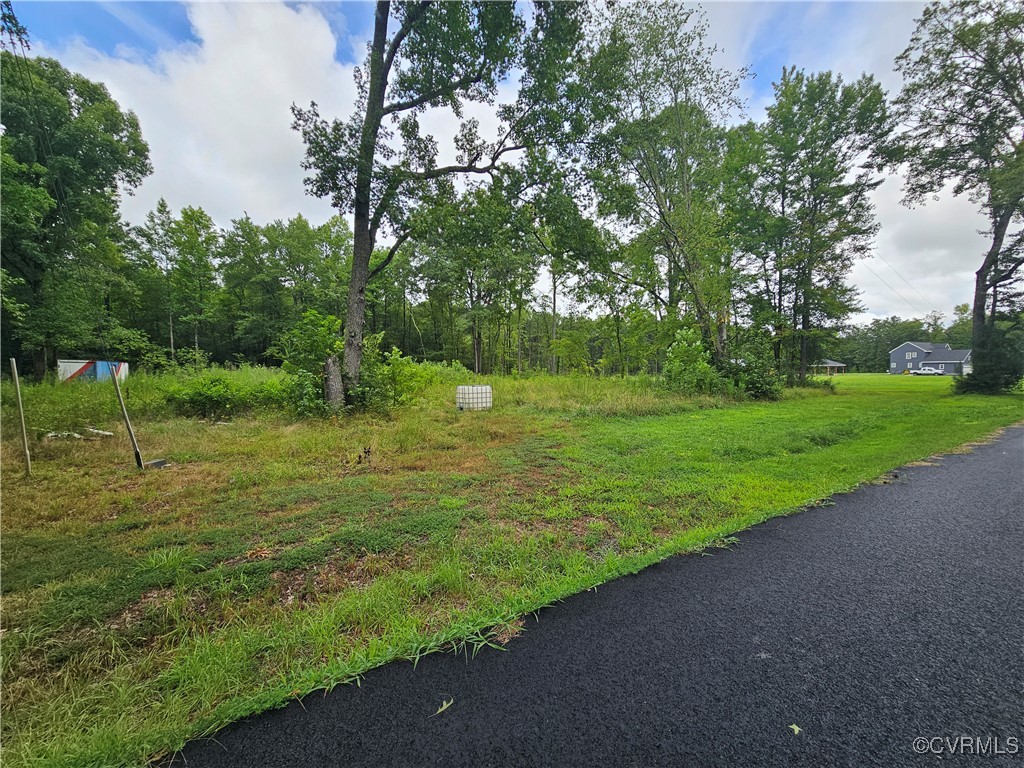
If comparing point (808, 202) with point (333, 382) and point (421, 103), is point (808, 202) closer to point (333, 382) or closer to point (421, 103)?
point (421, 103)

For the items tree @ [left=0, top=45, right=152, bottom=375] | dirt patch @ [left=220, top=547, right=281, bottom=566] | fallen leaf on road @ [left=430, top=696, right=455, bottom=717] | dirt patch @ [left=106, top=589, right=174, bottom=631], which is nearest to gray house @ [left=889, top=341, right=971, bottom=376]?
fallen leaf on road @ [left=430, top=696, right=455, bottom=717]

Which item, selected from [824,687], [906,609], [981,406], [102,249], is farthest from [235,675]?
[102,249]

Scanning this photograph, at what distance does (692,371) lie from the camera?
1171cm

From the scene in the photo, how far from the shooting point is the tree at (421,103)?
684 centimetres

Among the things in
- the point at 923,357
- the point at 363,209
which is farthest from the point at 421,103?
the point at 923,357

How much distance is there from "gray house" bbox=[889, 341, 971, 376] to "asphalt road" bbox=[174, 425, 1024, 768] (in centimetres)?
6881

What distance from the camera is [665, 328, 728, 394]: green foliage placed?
38.3ft

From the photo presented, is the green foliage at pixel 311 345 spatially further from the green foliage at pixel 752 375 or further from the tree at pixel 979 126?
the tree at pixel 979 126

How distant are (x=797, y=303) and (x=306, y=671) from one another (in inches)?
890

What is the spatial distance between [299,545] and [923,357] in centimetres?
7958

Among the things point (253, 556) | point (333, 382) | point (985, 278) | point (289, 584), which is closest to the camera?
point (289, 584)

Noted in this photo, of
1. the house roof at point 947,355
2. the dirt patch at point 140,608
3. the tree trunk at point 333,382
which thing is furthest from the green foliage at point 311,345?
the house roof at point 947,355

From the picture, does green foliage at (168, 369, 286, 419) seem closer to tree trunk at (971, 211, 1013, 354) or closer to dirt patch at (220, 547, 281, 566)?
dirt patch at (220, 547, 281, 566)

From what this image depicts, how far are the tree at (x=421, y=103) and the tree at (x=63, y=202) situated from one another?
10.1 metres
